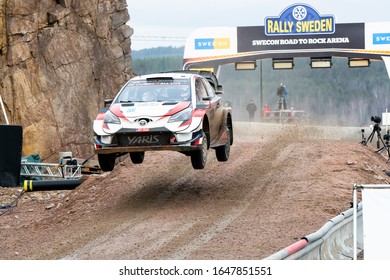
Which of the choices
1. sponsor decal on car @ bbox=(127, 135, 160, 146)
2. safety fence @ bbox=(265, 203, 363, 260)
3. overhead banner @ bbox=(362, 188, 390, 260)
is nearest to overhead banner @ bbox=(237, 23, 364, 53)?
sponsor decal on car @ bbox=(127, 135, 160, 146)

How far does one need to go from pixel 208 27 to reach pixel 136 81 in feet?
65.0

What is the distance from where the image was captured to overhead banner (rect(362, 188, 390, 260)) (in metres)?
9.78

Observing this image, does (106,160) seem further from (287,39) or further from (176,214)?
(287,39)

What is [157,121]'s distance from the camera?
1552cm

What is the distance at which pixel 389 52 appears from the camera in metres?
35.7

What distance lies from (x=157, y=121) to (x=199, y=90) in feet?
5.60

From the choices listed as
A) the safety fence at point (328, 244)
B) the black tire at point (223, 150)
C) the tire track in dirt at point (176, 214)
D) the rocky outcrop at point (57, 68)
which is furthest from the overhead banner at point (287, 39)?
the safety fence at point (328, 244)

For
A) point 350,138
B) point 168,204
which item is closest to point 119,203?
point 168,204

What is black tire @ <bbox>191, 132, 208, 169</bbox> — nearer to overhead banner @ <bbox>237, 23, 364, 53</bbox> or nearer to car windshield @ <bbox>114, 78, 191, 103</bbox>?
car windshield @ <bbox>114, 78, 191, 103</bbox>

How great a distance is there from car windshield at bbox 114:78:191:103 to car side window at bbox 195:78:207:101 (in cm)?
23

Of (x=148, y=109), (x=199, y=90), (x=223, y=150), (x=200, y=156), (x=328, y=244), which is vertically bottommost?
(x=328, y=244)

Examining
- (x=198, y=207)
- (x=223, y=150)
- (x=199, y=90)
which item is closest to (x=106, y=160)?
(x=198, y=207)

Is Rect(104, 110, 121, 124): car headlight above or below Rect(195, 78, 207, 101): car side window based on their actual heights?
below

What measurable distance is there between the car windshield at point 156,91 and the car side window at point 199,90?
0.76 ft
